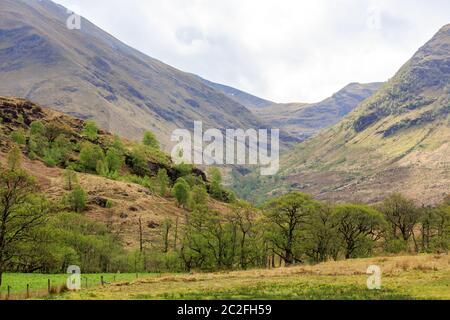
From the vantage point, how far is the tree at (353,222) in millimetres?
101300

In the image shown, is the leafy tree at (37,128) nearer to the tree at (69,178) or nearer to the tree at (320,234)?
the tree at (69,178)

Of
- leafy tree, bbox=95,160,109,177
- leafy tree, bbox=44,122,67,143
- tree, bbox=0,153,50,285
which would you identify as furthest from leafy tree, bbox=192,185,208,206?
tree, bbox=0,153,50,285

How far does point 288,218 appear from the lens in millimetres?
97250

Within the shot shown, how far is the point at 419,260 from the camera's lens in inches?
2360

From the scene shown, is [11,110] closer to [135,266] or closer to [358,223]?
[135,266]

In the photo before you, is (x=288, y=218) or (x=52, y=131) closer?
(x=288, y=218)

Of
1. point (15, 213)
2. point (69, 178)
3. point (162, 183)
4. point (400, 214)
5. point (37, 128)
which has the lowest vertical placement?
point (400, 214)

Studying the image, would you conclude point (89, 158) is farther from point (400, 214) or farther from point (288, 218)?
point (400, 214)

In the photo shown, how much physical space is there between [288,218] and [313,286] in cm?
5327

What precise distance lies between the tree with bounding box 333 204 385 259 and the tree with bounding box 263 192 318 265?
736 cm

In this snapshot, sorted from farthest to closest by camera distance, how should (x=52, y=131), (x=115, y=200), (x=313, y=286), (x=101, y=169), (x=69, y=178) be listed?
→ (x=52, y=131) < (x=101, y=169) < (x=69, y=178) < (x=115, y=200) < (x=313, y=286)

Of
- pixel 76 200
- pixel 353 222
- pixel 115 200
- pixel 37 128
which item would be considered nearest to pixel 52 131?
pixel 37 128
